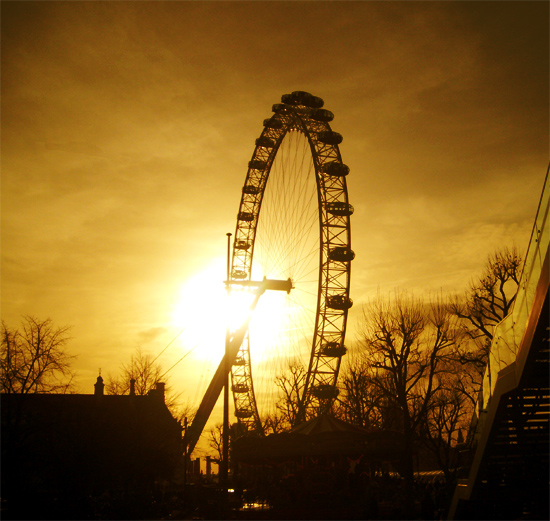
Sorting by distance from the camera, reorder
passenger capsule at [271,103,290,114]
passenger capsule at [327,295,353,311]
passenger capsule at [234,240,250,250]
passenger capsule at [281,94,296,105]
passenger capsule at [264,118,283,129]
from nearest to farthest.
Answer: passenger capsule at [327,295,353,311] → passenger capsule at [281,94,296,105] → passenger capsule at [271,103,290,114] → passenger capsule at [264,118,283,129] → passenger capsule at [234,240,250,250]

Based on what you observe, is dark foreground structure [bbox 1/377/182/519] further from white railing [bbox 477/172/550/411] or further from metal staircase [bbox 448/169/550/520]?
white railing [bbox 477/172/550/411]

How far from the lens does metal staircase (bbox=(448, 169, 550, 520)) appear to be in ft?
37.1

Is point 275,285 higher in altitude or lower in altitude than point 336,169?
lower

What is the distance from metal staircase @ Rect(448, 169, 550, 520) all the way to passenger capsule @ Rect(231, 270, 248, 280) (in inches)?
1138

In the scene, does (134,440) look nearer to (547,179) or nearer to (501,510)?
(501,510)

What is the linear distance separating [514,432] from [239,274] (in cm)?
3050

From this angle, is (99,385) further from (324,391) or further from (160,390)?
(324,391)

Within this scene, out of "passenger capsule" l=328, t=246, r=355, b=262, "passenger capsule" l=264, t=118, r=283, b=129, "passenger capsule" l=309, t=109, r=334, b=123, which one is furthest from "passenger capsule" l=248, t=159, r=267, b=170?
"passenger capsule" l=328, t=246, r=355, b=262

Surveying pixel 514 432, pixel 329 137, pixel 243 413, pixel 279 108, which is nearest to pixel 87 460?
pixel 514 432

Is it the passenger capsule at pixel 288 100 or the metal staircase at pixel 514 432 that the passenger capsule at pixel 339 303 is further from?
the metal staircase at pixel 514 432

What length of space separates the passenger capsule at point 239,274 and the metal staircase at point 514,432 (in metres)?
28.9

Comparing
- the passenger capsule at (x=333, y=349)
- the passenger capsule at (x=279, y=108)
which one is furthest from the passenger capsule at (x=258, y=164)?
the passenger capsule at (x=333, y=349)

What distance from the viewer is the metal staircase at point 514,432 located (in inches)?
445

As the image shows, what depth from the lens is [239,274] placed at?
42000mm
